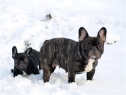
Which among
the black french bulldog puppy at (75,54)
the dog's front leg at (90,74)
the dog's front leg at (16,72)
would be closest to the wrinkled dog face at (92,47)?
the black french bulldog puppy at (75,54)

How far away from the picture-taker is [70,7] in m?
14.4

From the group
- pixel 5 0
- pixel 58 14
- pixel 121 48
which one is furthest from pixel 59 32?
pixel 5 0

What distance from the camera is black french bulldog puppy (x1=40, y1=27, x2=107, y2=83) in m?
5.95

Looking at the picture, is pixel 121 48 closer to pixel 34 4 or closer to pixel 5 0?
pixel 34 4

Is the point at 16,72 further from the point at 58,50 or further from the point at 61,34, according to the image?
the point at 61,34

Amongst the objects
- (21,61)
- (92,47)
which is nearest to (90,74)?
(92,47)

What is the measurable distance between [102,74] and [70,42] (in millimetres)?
1415

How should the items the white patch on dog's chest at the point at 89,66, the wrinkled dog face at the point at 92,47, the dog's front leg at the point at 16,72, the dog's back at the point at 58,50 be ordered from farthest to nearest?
1. the dog's front leg at the point at 16,72
2. the dog's back at the point at 58,50
3. the white patch on dog's chest at the point at 89,66
4. the wrinkled dog face at the point at 92,47

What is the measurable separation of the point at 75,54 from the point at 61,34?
18.0 ft

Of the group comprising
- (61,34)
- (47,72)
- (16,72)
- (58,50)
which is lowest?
(16,72)

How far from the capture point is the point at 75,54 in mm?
6289

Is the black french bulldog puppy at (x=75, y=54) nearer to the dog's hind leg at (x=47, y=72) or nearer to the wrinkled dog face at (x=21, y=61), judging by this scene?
the dog's hind leg at (x=47, y=72)

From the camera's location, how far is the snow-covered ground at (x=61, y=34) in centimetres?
624

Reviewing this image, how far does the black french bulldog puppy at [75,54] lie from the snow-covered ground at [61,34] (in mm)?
308
